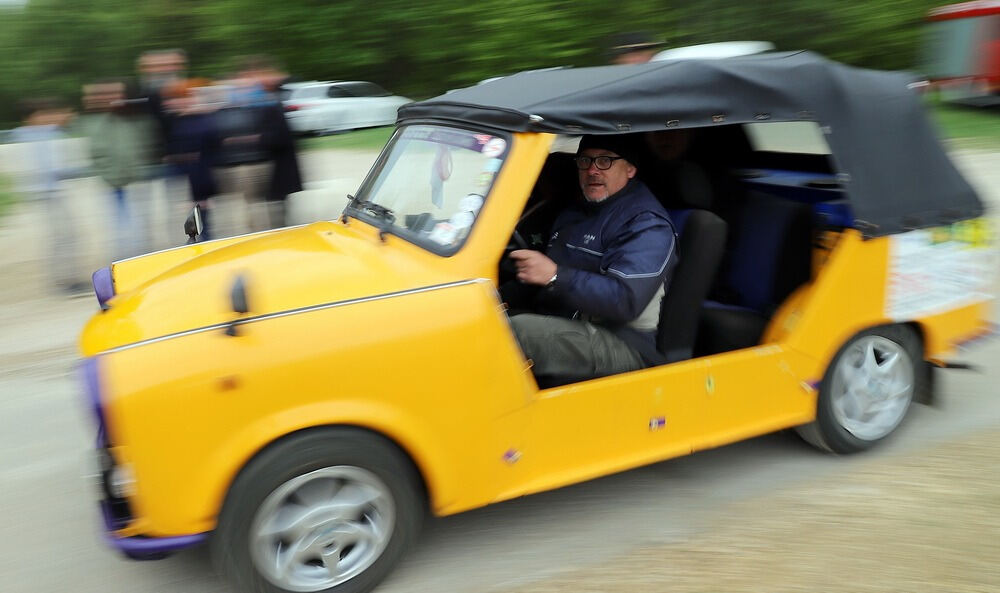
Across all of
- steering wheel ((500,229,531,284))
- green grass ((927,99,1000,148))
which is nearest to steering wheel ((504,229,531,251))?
steering wheel ((500,229,531,284))

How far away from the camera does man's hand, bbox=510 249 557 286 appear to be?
10.5 feet

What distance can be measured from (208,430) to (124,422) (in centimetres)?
24

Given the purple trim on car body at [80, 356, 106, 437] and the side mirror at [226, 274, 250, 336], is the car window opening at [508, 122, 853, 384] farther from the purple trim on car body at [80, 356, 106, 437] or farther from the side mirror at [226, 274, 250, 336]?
the purple trim on car body at [80, 356, 106, 437]

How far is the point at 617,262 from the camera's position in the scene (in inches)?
135

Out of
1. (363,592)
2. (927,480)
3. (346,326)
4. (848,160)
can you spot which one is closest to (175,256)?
(346,326)

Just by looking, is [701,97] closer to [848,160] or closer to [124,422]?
[848,160]

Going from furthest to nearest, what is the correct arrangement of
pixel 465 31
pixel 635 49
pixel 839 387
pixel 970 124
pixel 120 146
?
1. pixel 970 124
2. pixel 465 31
3. pixel 120 146
4. pixel 635 49
5. pixel 839 387

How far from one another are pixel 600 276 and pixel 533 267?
1.00ft

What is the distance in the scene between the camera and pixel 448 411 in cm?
285

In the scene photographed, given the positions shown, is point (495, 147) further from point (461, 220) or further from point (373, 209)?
point (373, 209)

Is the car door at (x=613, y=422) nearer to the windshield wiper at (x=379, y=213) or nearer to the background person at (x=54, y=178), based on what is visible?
the windshield wiper at (x=379, y=213)

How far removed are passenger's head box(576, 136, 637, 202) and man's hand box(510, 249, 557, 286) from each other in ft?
1.87

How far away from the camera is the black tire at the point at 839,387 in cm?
376

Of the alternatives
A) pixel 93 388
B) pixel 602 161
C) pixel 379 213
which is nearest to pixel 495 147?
pixel 602 161
